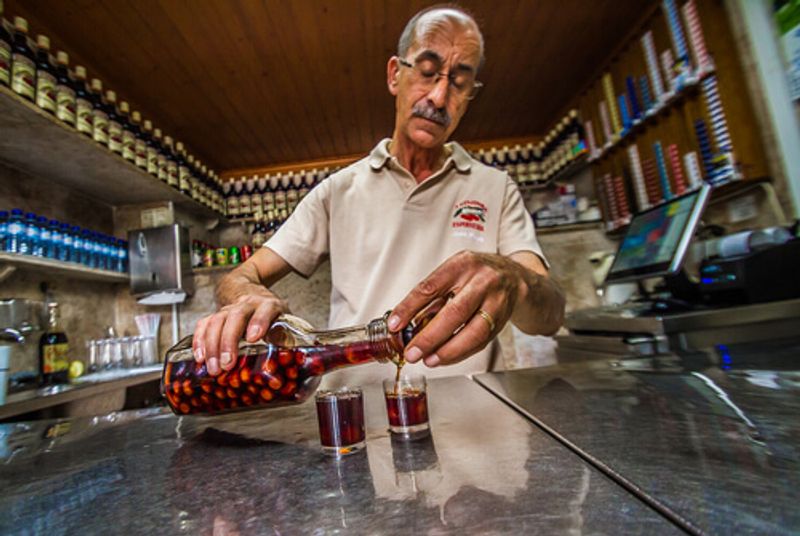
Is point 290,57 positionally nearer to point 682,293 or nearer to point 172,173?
point 172,173

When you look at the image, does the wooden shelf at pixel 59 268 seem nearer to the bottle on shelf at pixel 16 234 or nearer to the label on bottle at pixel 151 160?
the bottle on shelf at pixel 16 234

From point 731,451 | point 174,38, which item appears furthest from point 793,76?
point 174,38

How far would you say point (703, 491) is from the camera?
1.14ft

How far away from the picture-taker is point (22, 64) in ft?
5.88

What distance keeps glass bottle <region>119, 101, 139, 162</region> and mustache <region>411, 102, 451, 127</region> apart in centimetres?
194

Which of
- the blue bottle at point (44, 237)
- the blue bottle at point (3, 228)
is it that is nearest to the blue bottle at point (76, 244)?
the blue bottle at point (44, 237)

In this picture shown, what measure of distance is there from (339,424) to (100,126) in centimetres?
251

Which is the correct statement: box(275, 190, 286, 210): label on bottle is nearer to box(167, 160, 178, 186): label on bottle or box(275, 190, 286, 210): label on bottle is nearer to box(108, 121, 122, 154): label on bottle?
box(167, 160, 178, 186): label on bottle

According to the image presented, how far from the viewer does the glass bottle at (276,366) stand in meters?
0.59

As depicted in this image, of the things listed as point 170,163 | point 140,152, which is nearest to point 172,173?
point 170,163

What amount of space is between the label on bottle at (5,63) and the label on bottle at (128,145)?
0.71 m

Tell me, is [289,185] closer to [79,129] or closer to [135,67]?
[135,67]

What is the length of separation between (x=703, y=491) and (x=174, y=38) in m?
2.79

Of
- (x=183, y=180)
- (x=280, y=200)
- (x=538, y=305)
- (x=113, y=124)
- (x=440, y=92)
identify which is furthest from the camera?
(x=280, y=200)
